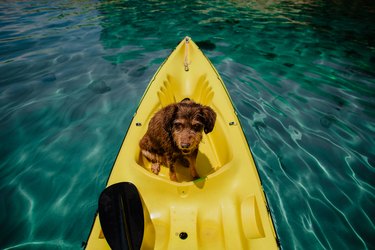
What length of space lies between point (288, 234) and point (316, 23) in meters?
15.1

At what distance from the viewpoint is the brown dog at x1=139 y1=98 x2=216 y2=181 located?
269 centimetres

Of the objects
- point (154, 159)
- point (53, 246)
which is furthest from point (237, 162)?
point (53, 246)

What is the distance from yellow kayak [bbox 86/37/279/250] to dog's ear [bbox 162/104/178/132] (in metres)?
0.71

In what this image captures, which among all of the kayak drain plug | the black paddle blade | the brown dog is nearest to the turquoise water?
the black paddle blade

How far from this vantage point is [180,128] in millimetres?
2732

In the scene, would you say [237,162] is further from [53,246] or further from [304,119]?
[304,119]

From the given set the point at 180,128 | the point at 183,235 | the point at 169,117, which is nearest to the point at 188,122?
the point at 180,128

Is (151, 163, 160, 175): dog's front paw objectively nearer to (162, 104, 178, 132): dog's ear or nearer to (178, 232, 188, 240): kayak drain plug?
(162, 104, 178, 132): dog's ear

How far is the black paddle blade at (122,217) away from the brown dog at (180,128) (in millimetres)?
765

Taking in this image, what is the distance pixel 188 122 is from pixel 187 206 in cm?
117

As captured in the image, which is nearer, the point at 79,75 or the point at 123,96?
the point at 123,96

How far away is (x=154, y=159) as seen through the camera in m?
3.54

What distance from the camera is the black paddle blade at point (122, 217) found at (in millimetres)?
2148

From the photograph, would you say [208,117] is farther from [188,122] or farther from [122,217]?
[122,217]
